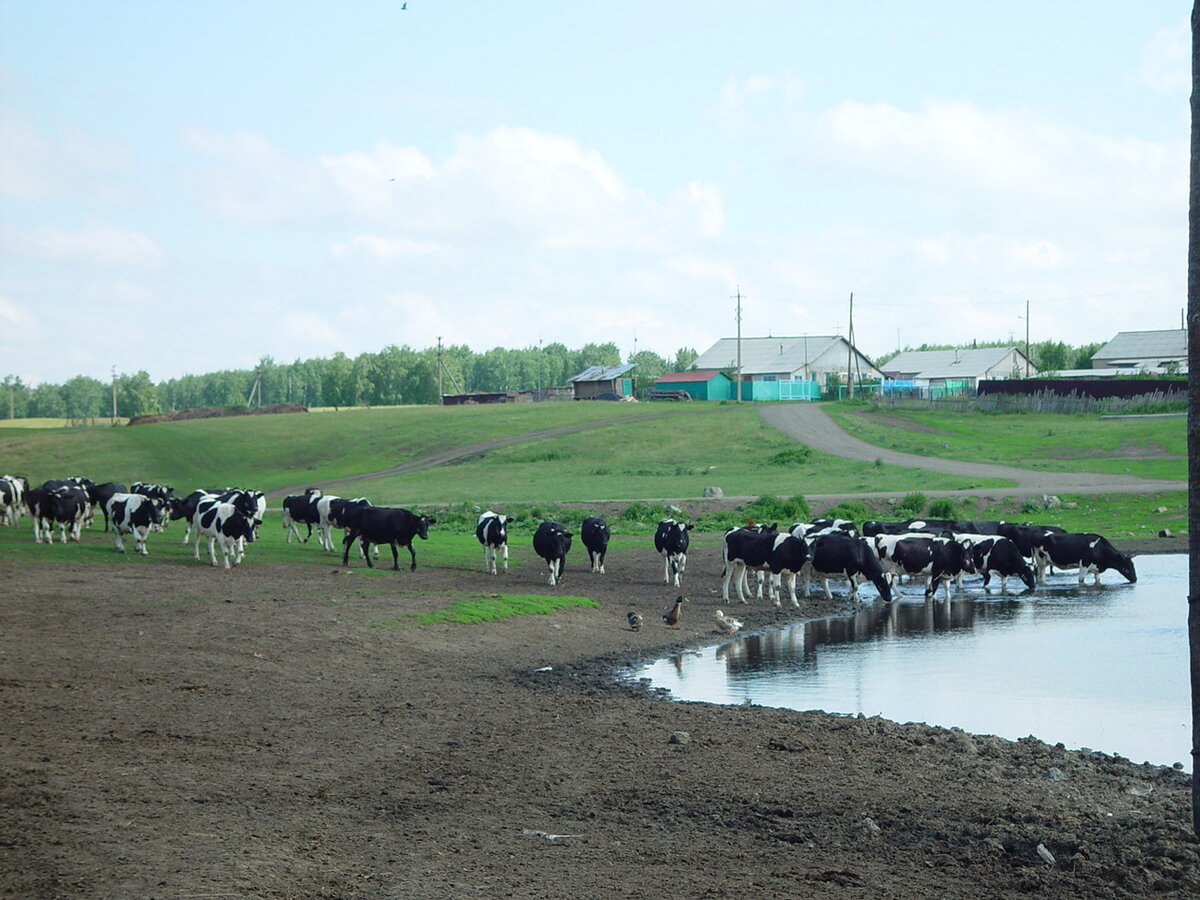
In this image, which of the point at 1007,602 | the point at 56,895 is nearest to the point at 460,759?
the point at 56,895

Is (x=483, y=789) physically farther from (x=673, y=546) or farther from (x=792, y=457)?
(x=792, y=457)

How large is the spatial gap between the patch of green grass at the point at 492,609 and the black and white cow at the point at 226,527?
807 centimetres

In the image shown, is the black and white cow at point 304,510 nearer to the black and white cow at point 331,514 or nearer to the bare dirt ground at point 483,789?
the black and white cow at point 331,514

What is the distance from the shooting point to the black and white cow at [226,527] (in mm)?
28922

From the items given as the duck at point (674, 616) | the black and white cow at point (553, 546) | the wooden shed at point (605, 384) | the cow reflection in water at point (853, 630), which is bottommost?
the cow reflection in water at point (853, 630)

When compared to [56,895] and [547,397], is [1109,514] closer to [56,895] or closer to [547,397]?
[56,895]

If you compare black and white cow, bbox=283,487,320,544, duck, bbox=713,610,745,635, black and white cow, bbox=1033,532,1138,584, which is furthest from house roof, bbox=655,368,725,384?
duck, bbox=713,610,745,635

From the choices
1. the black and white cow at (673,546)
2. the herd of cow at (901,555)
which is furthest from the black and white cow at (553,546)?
Result: the herd of cow at (901,555)

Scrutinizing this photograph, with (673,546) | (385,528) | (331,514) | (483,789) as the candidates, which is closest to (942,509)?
(673,546)

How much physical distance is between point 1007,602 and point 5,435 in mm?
84629

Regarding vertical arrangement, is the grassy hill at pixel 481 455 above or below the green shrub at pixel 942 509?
above

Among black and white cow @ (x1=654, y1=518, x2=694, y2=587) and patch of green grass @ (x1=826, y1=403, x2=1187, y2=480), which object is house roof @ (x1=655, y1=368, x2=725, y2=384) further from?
black and white cow @ (x1=654, y1=518, x2=694, y2=587)

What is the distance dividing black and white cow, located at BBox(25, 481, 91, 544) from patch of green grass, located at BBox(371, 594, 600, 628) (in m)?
14.9

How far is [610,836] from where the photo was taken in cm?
973
